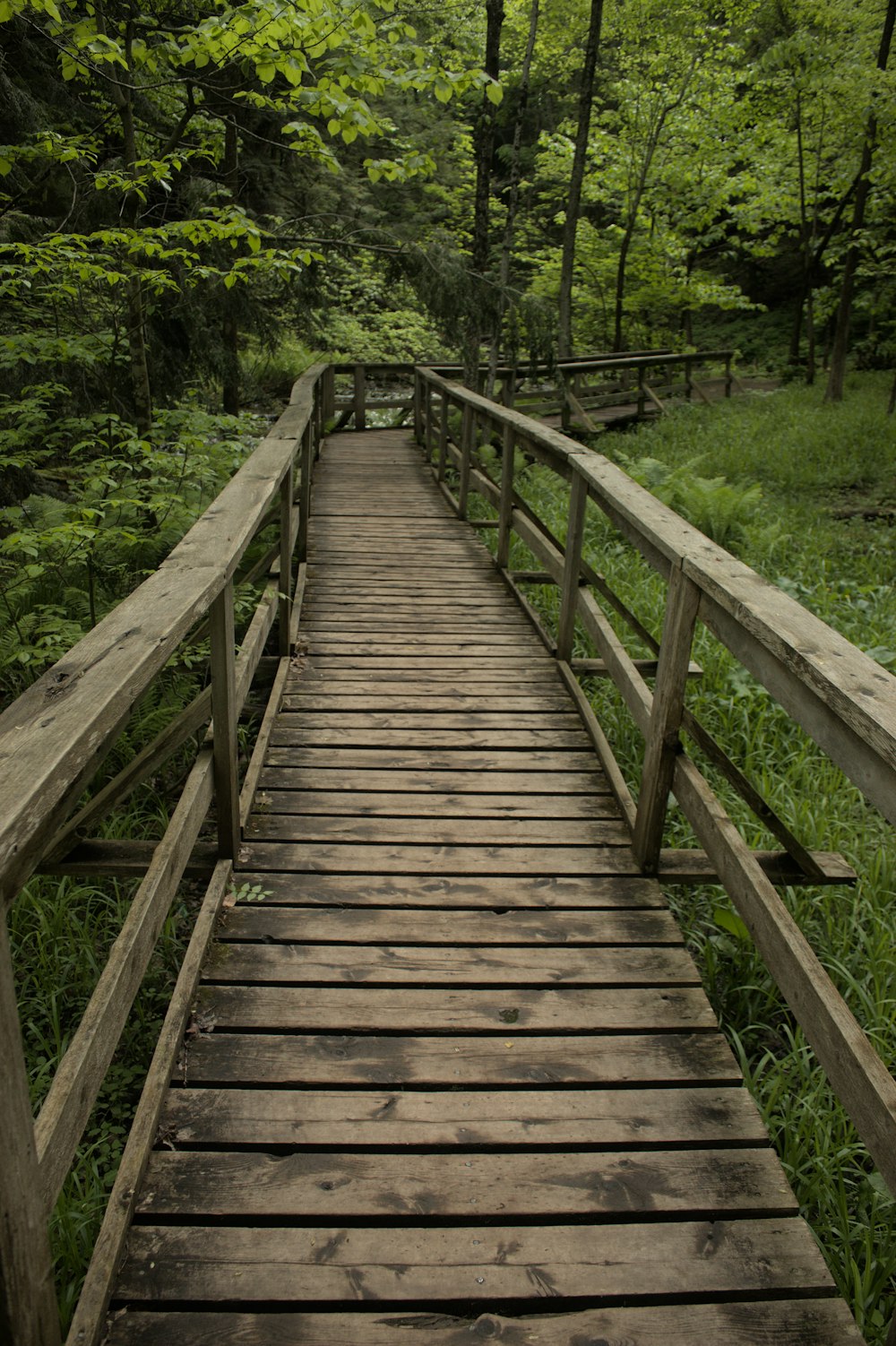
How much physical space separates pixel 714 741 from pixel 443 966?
126 cm

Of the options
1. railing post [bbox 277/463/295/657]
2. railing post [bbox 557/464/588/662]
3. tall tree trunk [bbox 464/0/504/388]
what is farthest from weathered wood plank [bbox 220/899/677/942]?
tall tree trunk [bbox 464/0/504/388]

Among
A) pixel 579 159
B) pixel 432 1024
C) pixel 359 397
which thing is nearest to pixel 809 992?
pixel 432 1024

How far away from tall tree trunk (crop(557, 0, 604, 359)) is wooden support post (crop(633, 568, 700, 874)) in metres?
11.5

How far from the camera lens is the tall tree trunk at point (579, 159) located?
13.5 metres

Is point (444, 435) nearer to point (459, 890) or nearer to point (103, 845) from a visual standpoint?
point (459, 890)

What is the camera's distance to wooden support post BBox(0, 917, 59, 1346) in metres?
1.14

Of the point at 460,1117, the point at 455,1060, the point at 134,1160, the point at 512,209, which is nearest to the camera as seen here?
the point at 134,1160

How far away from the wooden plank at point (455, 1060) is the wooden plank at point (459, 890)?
0.57m

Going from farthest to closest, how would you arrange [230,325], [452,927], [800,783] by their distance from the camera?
[230,325] → [800,783] → [452,927]

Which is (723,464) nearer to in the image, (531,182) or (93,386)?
(93,386)

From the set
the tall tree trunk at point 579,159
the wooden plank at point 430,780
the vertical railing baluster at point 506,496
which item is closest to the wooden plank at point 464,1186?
the wooden plank at point 430,780

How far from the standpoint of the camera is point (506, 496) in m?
5.93

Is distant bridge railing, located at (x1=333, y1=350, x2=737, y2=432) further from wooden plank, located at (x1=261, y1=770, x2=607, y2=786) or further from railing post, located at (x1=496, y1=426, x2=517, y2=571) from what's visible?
wooden plank, located at (x1=261, y1=770, x2=607, y2=786)

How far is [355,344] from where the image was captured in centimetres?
1669
